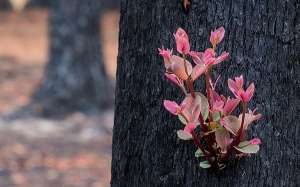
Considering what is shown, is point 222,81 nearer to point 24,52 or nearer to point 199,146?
point 199,146

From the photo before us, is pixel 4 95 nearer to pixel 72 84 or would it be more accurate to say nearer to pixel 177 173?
pixel 72 84

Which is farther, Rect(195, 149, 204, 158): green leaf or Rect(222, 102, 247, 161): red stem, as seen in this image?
Rect(195, 149, 204, 158): green leaf

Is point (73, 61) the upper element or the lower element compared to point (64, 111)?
upper

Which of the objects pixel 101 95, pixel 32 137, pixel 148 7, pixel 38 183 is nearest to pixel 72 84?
pixel 101 95

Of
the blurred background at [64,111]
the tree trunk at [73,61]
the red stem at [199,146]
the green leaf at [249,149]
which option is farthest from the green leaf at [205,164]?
the tree trunk at [73,61]

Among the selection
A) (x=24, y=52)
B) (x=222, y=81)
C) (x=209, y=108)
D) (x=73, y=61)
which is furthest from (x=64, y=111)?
(x=209, y=108)

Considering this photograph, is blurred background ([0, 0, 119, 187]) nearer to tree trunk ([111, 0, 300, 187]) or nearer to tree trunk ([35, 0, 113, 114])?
tree trunk ([35, 0, 113, 114])

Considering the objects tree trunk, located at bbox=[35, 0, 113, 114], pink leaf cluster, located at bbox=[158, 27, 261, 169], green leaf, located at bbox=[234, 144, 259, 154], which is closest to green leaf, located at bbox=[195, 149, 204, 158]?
pink leaf cluster, located at bbox=[158, 27, 261, 169]

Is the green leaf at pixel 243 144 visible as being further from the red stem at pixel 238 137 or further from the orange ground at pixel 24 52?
Result: the orange ground at pixel 24 52
